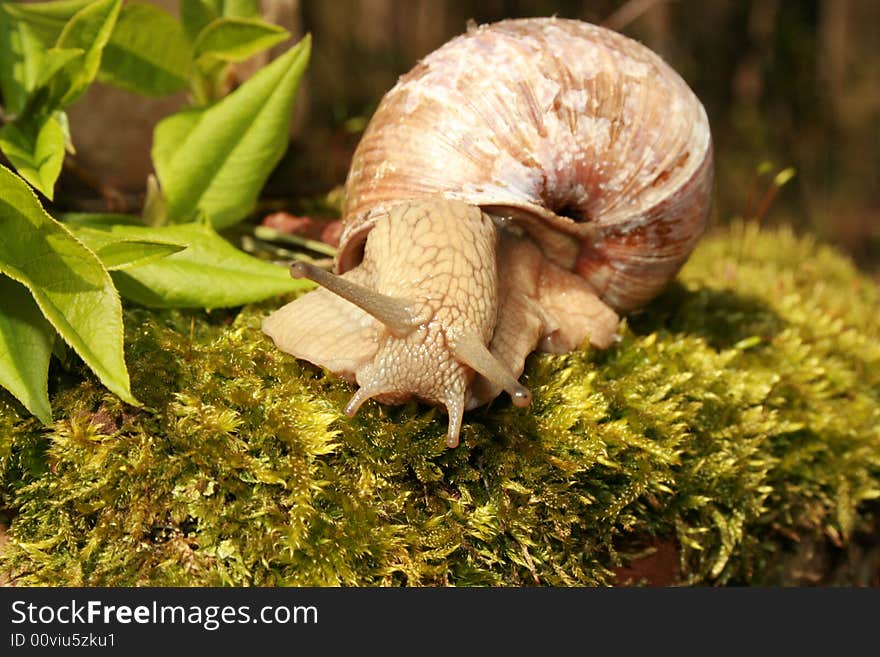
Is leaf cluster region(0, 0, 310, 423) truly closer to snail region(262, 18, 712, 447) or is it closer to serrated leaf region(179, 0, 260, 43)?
serrated leaf region(179, 0, 260, 43)

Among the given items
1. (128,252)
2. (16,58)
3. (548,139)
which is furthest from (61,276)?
(548,139)

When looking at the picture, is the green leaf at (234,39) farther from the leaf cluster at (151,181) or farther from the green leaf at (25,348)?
the green leaf at (25,348)

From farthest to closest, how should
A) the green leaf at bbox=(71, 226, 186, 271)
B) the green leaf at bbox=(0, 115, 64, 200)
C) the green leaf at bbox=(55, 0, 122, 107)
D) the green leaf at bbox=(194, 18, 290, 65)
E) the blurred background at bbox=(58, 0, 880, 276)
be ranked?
the blurred background at bbox=(58, 0, 880, 276) < the green leaf at bbox=(194, 18, 290, 65) < the green leaf at bbox=(55, 0, 122, 107) < the green leaf at bbox=(0, 115, 64, 200) < the green leaf at bbox=(71, 226, 186, 271)

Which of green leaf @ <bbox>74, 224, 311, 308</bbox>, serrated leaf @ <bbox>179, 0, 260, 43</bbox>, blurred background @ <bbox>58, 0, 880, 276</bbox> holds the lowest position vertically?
blurred background @ <bbox>58, 0, 880, 276</bbox>

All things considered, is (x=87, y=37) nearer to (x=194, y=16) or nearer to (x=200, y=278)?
(x=194, y=16)

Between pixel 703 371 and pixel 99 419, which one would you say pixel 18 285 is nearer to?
pixel 99 419

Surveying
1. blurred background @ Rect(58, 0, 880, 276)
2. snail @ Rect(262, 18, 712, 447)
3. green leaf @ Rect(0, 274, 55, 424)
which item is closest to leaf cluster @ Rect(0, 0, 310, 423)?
green leaf @ Rect(0, 274, 55, 424)

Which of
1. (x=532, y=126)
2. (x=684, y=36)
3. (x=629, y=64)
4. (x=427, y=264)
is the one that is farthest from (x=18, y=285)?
(x=684, y=36)
